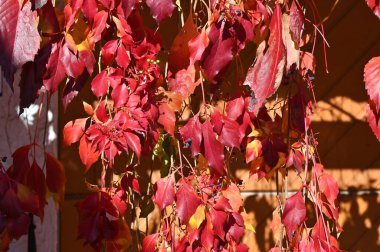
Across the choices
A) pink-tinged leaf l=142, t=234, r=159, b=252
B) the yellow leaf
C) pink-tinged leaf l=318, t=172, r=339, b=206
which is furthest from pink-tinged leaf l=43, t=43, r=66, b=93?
pink-tinged leaf l=318, t=172, r=339, b=206

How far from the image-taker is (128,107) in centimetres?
192

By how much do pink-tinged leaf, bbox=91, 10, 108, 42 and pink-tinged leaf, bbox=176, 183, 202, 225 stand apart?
16.9 inches

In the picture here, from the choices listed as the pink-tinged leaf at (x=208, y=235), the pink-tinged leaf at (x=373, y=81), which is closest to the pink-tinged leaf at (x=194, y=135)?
the pink-tinged leaf at (x=208, y=235)

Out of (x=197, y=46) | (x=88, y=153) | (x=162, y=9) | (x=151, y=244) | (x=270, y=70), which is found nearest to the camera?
(x=270, y=70)

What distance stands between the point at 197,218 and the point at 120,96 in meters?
0.37

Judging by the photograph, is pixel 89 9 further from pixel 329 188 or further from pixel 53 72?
pixel 329 188

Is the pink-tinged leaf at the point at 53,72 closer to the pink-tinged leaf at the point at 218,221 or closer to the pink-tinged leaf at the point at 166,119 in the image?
the pink-tinged leaf at the point at 166,119

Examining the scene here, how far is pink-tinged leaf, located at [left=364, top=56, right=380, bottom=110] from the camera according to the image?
5.03ft

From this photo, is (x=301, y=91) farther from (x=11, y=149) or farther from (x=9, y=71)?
(x=11, y=149)

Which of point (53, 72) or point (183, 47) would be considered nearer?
point (53, 72)

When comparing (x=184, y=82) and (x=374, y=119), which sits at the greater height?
(x=184, y=82)

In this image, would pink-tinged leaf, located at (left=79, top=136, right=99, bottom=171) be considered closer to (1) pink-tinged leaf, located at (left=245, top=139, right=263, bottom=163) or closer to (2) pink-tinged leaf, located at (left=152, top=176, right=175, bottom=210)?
(2) pink-tinged leaf, located at (left=152, top=176, right=175, bottom=210)

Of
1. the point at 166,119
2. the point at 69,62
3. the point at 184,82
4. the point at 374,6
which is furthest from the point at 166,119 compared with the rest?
the point at 374,6

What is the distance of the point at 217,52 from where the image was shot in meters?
1.67
